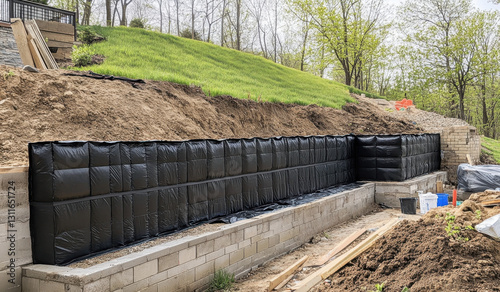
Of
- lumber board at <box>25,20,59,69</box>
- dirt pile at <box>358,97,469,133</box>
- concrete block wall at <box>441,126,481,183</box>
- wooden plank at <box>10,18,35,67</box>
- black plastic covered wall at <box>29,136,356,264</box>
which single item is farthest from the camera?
dirt pile at <box>358,97,469,133</box>

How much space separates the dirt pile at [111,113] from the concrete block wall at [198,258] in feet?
7.70

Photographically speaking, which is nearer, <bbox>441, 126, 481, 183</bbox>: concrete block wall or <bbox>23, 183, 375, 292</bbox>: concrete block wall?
<bbox>23, 183, 375, 292</bbox>: concrete block wall

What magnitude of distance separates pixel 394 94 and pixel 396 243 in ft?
134

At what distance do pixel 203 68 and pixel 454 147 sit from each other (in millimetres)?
11708

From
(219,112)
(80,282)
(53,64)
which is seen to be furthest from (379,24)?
(80,282)

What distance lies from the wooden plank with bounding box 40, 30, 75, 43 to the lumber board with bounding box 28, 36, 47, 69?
2.28 m

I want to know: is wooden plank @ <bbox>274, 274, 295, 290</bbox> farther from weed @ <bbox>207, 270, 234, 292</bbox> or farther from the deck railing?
the deck railing

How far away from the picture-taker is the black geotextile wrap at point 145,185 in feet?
14.5

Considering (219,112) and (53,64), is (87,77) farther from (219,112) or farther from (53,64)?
(219,112)

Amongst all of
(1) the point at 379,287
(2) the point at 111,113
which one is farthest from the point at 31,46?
(1) the point at 379,287

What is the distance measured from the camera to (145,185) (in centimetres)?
558

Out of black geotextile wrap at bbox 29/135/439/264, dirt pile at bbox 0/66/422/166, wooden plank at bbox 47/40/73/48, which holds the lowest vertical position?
black geotextile wrap at bbox 29/135/439/264

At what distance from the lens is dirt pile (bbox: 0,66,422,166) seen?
6600 millimetres

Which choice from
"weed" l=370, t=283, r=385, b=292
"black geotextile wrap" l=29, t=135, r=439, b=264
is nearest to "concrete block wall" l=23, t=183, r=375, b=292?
"black geotextile wrap" l=29, t=135, r=439, b=264
